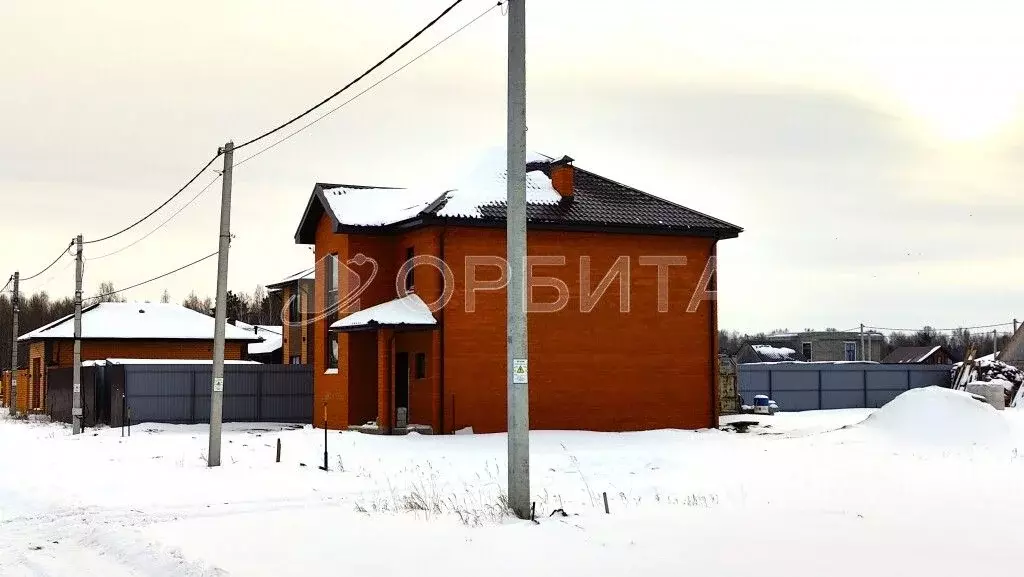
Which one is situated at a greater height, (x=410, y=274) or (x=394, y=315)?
(x=410, y=274)

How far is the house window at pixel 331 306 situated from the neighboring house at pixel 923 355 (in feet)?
192

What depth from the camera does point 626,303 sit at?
3033 centimetres

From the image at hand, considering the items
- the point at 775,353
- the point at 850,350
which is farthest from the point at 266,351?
the point at 850,350

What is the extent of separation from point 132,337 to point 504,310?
27.1 m

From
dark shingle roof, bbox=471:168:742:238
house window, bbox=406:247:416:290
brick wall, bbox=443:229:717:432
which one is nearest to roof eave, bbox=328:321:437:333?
brick wall, bbox=443:229:717:432

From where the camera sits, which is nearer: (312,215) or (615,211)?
(615,211)

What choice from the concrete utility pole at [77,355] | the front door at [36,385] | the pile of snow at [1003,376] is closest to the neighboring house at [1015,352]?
the pile of snow at [1003,376]

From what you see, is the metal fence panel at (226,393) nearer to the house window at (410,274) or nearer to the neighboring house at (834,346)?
the house window at (410,274)

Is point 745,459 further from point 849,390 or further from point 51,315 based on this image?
point 51,315

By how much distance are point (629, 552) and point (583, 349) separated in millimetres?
19029

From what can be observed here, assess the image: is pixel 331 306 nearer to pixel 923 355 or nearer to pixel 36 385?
pixel 36 385

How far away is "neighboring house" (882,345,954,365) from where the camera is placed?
291 feet

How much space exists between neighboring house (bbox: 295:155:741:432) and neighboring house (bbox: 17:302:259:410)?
67.6 ft

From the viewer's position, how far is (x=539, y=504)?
14609 millimetres
